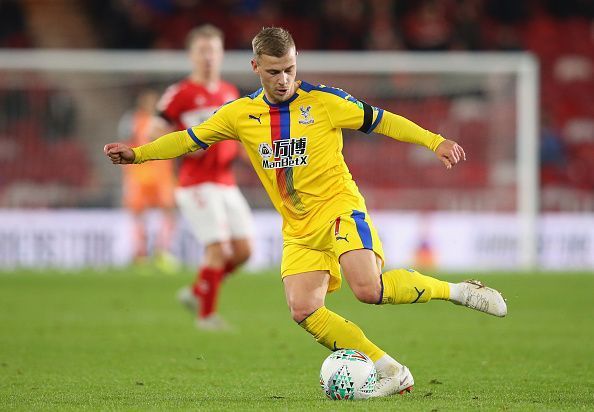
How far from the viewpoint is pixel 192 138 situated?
22.9 feet

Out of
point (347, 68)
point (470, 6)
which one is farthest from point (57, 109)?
point (470, 6)

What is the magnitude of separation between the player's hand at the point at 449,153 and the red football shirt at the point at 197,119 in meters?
4.62

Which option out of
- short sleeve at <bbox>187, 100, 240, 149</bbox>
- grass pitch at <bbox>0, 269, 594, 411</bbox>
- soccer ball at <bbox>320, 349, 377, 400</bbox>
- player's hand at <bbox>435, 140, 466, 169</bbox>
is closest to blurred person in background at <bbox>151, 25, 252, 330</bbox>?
grass pitch at <bbox>0, 269, 594, 411</bbox>

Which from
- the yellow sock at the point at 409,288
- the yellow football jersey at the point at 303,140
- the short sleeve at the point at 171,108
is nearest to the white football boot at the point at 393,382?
the yellow sock at the point at 409,288

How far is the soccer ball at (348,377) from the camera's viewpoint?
6.32m

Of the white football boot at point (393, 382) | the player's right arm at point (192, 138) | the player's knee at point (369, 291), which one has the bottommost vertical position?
the white football boot at point (393, 382)

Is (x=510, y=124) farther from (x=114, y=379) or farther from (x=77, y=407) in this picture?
(x=77, y=407)

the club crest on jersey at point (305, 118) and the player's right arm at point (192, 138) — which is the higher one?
the club crest on jersey at point (305, 118)

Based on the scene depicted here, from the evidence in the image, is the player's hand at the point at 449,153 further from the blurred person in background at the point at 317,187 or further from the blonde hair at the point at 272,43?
the blonde hair at the point at 272,43

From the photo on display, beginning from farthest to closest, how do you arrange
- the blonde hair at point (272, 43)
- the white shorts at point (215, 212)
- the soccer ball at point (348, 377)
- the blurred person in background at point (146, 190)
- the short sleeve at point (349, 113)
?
1. the blurred person in background at point (146, 190)
2. the white shorts at point (215, 212)
3. the short sleeve at point (349, 113)
4. the blonde hair at point (272, 43)
5. the soccer ball at point (348, 377)

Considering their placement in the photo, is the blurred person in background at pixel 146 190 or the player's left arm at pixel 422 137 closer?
the player's left arm at pixel 422 137

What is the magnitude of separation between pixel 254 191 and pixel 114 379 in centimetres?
1118

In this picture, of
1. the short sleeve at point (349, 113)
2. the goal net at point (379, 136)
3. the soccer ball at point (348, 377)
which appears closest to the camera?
the soccer ball at point (348, 377)

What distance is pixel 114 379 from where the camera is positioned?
742cm
